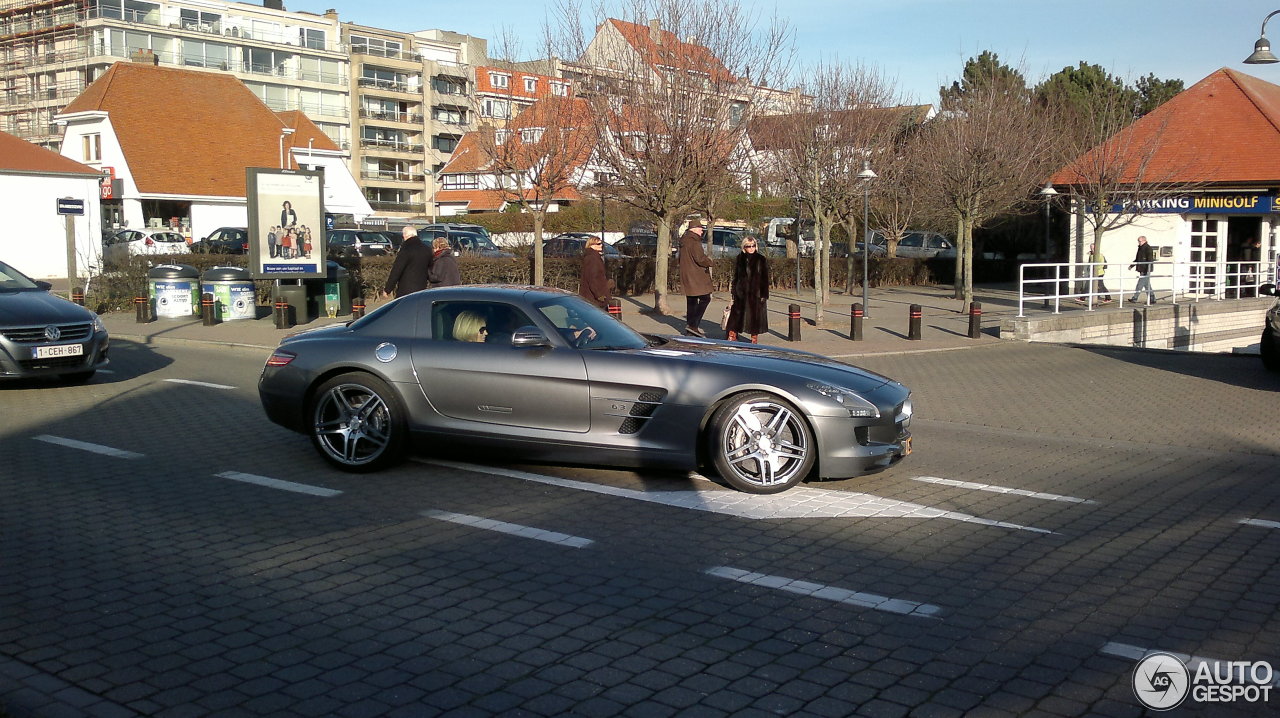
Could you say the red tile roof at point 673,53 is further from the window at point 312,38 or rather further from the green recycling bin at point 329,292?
the window at point 312,38

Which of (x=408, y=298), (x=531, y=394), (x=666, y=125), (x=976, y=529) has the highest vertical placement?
(x=666, y=125)

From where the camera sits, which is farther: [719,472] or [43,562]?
[719,472]

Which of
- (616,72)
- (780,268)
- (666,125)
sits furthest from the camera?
(780,268)

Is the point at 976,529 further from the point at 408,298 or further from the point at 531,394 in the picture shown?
the point at 408,298

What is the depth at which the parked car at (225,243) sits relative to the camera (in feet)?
130

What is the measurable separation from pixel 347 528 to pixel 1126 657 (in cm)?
420

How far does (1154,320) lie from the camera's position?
2500cm

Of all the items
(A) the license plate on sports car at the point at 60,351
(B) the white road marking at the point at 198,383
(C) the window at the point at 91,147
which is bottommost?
(B) the white road marking at the point at 198,383

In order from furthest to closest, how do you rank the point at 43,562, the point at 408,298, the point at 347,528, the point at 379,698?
the point at 408,298
the point at 347,528
the point at 43,562
the point at 379,698

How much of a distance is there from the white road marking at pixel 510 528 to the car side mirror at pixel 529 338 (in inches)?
57.0

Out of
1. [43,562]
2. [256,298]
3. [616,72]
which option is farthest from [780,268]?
[43,562]

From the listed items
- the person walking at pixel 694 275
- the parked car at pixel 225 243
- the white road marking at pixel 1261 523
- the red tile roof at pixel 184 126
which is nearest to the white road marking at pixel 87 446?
the white road marking at pixel 1261 523

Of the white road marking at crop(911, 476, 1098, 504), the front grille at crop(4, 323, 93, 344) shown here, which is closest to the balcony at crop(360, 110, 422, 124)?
the front grille at crop(4, 323, 93, 344)

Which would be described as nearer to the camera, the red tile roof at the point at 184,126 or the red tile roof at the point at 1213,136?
the red tile roof at the point at 1213,136
